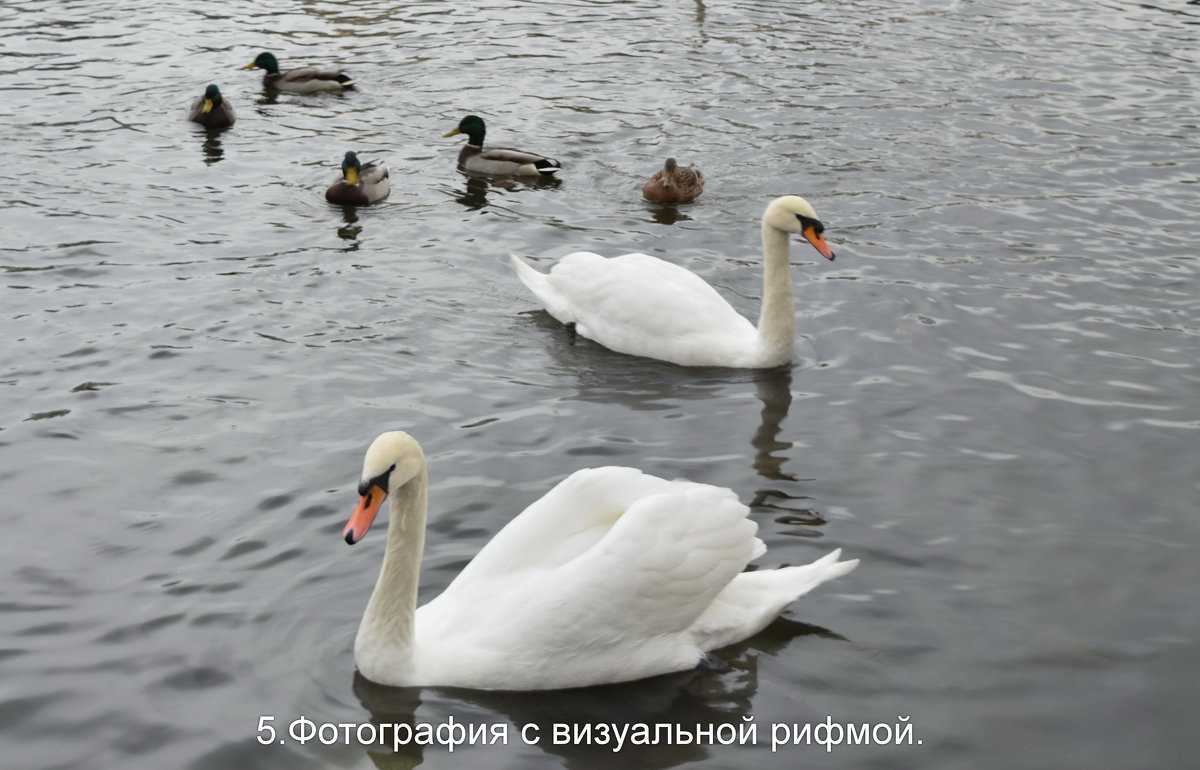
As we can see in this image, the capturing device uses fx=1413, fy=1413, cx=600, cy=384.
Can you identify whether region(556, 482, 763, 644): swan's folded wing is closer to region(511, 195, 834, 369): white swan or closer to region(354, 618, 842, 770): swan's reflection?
region(354, 618, 842, 770): swan's reflection

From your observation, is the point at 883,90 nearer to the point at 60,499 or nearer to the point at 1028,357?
the point at 1028,357

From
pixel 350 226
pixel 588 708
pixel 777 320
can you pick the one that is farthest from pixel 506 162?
pixel 588 708

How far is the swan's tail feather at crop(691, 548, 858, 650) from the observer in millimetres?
6664

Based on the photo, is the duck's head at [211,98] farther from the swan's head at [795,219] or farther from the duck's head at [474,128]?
the swan's head at [795,219]

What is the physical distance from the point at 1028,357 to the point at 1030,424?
3.75 ft

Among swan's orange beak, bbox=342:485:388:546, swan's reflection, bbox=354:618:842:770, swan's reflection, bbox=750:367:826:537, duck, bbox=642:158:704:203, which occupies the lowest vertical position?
swan's reflection, bbox=354:618:842:770

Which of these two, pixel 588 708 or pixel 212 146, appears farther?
pixel 212 146

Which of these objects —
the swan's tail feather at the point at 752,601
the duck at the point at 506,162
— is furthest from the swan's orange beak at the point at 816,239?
the duck at the point at 506,162

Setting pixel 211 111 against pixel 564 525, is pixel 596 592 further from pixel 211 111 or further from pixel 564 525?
pixel 211 111

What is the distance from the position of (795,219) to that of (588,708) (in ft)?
16.4

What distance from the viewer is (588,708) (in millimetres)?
6367

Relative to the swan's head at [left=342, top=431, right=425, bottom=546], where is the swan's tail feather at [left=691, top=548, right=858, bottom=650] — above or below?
below

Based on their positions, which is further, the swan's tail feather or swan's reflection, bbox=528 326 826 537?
swan's reflection, bbox=528 326 826 537

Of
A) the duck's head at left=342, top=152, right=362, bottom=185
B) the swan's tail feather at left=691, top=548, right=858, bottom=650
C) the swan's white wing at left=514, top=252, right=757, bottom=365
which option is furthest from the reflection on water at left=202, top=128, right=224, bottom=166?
the swan's tail feather at left=691, top=548, right=858, bottom=650
